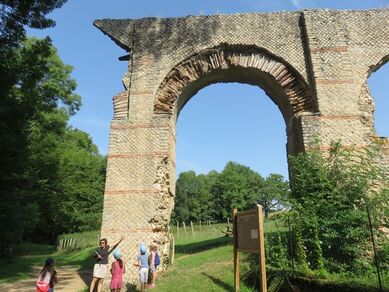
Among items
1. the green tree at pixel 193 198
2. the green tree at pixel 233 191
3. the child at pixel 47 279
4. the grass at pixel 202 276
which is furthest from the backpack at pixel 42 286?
the green tree at pixel 233 191

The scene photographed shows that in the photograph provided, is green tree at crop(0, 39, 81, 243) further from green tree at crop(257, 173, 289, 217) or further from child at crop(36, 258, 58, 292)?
green tree at crop(257, 173, 289, 217)

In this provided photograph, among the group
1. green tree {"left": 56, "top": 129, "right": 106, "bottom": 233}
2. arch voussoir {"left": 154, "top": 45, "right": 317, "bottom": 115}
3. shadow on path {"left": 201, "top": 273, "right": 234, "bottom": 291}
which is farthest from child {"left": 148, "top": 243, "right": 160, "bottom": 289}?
green tree {"left": 56, "top": 129, "right": 106, "bottom": 233}

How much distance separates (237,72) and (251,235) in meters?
7.12

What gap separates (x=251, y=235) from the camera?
6.60 metres

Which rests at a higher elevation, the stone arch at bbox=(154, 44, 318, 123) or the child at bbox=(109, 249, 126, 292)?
the stone arch at bbox=(154, 44, 318, 123)

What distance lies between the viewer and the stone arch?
36.9 feet

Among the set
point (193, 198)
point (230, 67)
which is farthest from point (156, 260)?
point (193, 198)

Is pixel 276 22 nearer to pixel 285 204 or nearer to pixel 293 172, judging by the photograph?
pixel 293 172

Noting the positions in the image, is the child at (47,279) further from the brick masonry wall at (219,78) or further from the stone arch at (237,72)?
the stone arch at (237,72)

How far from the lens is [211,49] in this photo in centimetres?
1173

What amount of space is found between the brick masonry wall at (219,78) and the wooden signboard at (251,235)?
11.3 feet

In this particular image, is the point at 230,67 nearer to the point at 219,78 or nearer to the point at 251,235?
the point at 219,78

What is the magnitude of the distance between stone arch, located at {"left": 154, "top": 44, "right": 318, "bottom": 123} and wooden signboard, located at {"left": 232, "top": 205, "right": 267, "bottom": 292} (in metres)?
5.24

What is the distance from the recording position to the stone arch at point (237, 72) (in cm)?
1126
